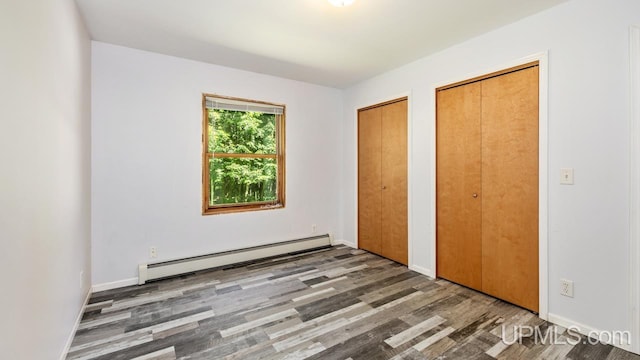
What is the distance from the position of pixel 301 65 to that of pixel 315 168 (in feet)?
5.01

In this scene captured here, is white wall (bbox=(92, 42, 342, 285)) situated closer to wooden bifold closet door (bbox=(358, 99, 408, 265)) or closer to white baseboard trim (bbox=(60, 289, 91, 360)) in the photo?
white baseboard trim (bbox=(60, 289, 91, 360))

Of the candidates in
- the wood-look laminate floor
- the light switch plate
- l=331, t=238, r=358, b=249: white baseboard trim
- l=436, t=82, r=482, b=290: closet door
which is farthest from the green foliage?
the light switch plate

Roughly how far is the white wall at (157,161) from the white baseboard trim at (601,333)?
3024mm

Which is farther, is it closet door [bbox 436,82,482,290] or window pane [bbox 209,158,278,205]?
window pane [bbox 209,158,278,205]

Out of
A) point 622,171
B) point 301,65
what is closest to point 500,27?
point 622,171

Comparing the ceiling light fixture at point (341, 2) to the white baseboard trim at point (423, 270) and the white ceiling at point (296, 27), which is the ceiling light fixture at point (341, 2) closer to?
the white ceiling at point (296, 27)

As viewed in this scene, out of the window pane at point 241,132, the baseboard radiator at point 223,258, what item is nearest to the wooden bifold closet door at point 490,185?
the baseboard radiator at point 223,258

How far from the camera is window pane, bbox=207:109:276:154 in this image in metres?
3.58

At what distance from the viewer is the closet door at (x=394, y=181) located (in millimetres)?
3604

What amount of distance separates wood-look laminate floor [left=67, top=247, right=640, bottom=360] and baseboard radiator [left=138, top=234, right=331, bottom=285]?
0.11 meters

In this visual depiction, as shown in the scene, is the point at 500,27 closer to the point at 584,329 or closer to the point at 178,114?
the point at 584,329

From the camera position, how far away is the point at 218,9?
2.28 meters

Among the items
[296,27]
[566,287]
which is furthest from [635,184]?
[296,27]

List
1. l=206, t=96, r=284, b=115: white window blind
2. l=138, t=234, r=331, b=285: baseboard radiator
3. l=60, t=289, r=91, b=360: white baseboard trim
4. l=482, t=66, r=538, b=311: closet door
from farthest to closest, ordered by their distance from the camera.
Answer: l=206, t=96, r=284, b=115: white window blind, l=138, t=234, r=331, b=285: baseboard radiator, l=482, t=66, r=538, b=311: closet door, l=60, t=289, r=91, b=360: white baseboard trim
